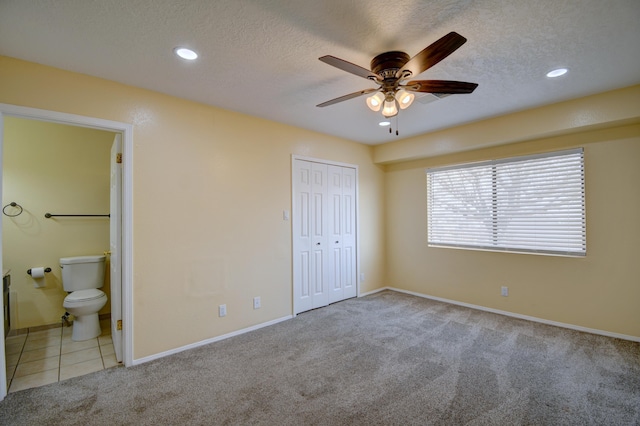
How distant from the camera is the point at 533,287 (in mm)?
3582

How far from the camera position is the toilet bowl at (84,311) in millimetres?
2992

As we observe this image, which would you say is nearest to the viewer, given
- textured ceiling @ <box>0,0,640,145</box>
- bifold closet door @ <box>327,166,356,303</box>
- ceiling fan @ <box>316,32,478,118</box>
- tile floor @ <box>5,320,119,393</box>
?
textured ceiling @ <box>0,0,640,145</box>

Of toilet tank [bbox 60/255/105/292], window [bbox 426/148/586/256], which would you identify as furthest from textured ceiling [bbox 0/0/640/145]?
toilet tank [bbox 60/255/105/292]

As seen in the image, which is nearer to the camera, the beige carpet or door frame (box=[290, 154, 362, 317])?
the beige carpet

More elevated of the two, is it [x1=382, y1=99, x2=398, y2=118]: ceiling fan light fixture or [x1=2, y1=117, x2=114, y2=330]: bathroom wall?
[x1=382, y1=99, x2=398, y2=118]: ceiling fan light fixture

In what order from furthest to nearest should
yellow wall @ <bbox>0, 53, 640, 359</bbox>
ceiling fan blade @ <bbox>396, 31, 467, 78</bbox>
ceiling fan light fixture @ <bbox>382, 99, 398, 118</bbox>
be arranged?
1. yellow wall @ <bbox>0, 53, 640, 359</bbox>
2. ceiling fan light fixture @ <bbox>382, 99, 398, 118</bbox>
3. ceiling fan blade @ <bbox>396, 31, 467, 78</bbox>

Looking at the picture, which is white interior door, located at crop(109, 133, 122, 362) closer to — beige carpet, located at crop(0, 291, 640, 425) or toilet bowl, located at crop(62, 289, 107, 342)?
beige carpet, located at crop(0, 291, 640, 425)

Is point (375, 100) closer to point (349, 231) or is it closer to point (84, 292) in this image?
point (349, 231)

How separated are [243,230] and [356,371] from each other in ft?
6.27

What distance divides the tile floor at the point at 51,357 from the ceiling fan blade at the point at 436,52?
351 cm

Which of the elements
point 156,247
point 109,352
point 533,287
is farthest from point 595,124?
point 109,352

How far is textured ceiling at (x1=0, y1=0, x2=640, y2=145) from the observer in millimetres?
1679

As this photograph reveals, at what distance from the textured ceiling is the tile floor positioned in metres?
2.56

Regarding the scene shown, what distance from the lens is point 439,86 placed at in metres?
2.00
